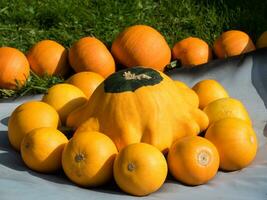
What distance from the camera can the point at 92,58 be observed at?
3521 mm

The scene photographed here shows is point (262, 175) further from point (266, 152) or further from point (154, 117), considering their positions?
point (154, 117)

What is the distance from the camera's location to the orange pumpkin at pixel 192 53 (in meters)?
3.69

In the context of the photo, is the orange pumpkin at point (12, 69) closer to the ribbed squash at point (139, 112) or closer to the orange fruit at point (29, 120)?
the orange fruit at point (29, 120)

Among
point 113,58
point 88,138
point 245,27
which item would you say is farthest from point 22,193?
point 245,27

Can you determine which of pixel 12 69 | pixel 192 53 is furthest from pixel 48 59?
pixel 192 53

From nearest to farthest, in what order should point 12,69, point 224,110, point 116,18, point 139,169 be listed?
1. point 139,169
2. point 224,110
3. point 12,69
4. point 116,18

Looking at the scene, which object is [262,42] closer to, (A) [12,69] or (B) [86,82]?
(B) [86,82]

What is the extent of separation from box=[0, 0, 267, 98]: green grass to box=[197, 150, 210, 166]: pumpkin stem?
1.99 meters

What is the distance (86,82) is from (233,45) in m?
1.15

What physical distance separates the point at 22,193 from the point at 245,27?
2.60 meters

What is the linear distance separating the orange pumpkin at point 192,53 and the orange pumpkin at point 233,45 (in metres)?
0.07

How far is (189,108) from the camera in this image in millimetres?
2598

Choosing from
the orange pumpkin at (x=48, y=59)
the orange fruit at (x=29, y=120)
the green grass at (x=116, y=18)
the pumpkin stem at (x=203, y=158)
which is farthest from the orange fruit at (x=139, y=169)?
the green grass at (x=116, y=18)

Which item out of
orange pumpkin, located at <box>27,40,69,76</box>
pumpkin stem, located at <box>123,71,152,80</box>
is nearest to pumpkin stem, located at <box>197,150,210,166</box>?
pumpkin stem, located at <box>123,71,152,80</box>
